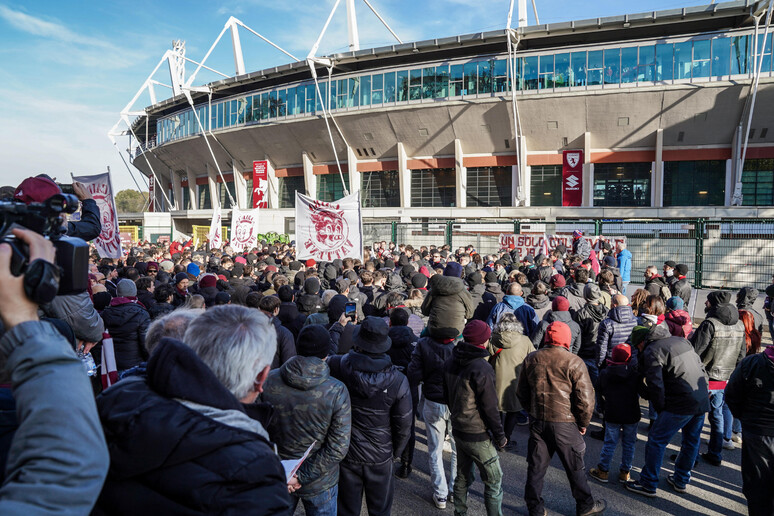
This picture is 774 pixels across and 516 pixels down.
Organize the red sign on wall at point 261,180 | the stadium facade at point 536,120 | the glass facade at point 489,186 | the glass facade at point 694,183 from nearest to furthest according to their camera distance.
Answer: the stadium facade at point 536,120 → the glass facade at point 694,183 → the glass facade at point 489,186 → the red sign on wall at point 261,180

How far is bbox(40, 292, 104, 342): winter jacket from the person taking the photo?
3.01 metres

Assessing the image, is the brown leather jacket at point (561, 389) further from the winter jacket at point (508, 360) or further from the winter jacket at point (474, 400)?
the winter jacket at point (508, 360)

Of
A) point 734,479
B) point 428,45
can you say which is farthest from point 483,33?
point 734,479

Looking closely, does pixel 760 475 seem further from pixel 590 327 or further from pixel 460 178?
pixel 460 178

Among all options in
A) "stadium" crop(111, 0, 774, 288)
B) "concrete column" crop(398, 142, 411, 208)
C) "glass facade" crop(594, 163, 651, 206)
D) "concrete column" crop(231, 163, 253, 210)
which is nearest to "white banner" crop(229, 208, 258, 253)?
"stadium" crop(111, 0, 774, 288)

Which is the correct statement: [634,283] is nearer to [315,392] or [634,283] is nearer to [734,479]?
[734,479]

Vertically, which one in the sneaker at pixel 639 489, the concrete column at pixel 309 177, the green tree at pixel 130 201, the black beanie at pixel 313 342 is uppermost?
the green tree at pixel 130 201

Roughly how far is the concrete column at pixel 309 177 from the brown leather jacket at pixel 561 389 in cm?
3262

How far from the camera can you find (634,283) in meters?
13.0

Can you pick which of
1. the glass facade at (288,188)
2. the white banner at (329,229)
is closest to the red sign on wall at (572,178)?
the glass facade at (288,188)

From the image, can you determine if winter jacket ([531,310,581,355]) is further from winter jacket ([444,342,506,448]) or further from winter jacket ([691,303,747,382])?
winter jacket ([444,342,506,448])

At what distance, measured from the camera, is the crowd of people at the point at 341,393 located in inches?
45.8

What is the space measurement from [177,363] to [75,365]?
0.32 m

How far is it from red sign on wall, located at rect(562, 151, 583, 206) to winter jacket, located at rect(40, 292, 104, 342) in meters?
29.4
